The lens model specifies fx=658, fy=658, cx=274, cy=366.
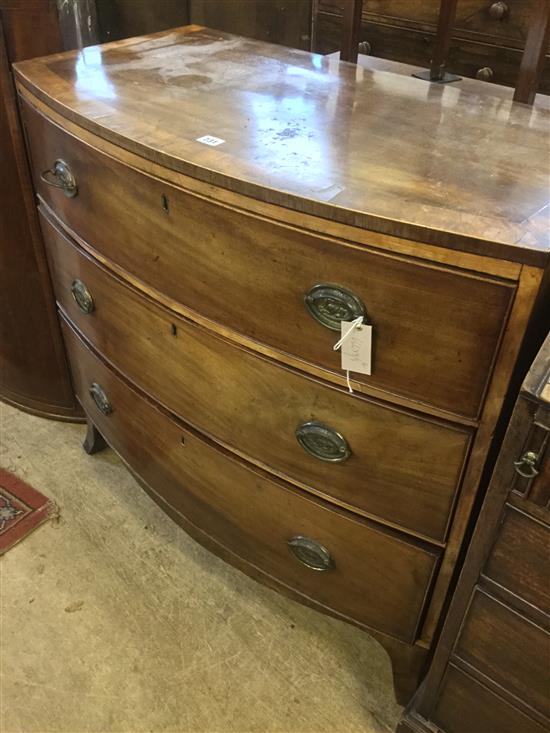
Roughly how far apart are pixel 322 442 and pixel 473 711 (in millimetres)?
474

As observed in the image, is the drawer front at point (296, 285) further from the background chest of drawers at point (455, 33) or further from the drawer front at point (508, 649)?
the background chest of drawers at point (455, 33)

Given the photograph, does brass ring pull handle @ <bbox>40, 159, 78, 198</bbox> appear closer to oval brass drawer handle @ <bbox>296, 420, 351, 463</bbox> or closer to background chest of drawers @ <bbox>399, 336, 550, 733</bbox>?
oval brass drawer handle @ <bbox>296, 420, 351, 463</bbox>

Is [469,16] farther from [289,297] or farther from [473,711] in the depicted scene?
[473,711]

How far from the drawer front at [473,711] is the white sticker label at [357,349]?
1.60ft

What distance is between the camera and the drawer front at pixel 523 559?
0.76 metres

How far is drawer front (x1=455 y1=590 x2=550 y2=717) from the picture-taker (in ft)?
2.74

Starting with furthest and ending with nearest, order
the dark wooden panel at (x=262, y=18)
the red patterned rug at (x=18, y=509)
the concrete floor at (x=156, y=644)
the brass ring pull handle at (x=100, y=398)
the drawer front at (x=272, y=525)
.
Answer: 1. the dark wooden panel at (x=262, y=18)
2. the red patterned rug at (x=18, y=509)
3. the brass ring pull handle at (x=100, y=398)
4. the concrete floor at (x=156, y=644)
5. the drawer front at (x=272, y=525)

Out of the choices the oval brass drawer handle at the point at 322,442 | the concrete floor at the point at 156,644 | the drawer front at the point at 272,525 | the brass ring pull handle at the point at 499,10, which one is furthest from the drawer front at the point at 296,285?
the brass ring pull handle at the point at 499,10

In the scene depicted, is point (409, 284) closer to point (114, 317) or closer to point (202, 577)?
point (114, 317)

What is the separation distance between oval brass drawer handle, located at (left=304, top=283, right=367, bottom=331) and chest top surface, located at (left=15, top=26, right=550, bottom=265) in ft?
0.28

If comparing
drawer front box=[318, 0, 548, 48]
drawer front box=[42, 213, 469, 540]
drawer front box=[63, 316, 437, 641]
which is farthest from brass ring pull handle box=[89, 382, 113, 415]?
drawer front box=[318, 0, 548, 48]

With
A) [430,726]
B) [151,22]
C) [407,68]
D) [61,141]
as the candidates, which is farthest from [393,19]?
[430,726]

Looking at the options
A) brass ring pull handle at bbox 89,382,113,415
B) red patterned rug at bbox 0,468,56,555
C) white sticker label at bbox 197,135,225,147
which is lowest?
red patterned rug at bbox 0,468,56,555

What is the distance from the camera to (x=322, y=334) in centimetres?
83
